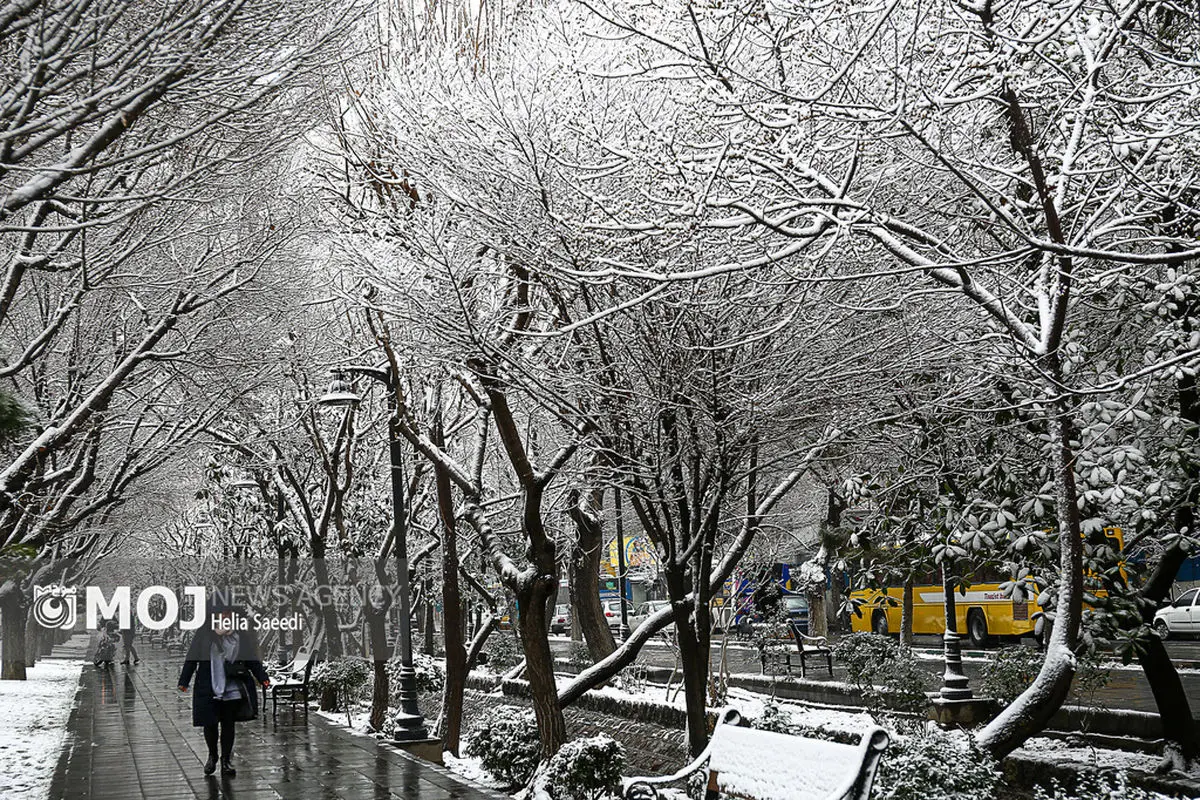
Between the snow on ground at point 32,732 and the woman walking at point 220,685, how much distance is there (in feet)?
5.17

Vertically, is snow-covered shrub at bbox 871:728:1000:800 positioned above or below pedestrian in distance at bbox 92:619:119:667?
above

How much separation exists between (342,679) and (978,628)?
17.5 m

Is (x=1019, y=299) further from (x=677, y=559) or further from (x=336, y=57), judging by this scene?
(x=336, y=57)

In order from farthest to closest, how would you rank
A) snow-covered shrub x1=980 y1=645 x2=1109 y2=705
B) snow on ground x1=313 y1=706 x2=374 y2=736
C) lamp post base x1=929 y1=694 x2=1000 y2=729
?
snow on ground x1=313 y1=706 x2=374 y2=736
lamp post base x1=929 y1=694 x2=1000 y2=729
snow-covered shrub x1=980 y1=645 x2=1109 y2=705

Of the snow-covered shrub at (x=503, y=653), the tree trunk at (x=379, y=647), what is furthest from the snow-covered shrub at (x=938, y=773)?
the snow-covered shrub at (x=503, y=653)

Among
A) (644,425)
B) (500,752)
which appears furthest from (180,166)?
(500,752)

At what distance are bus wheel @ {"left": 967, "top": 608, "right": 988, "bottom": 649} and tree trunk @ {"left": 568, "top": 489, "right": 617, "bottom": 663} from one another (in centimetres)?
1324

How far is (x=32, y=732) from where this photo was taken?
57.1ft

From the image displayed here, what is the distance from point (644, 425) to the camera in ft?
33.9

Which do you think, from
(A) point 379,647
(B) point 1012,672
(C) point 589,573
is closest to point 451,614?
(A) point 379,647

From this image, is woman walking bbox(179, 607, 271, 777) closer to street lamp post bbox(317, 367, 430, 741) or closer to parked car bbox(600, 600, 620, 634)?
street lamp post bbox(317, 367, 430, 741)

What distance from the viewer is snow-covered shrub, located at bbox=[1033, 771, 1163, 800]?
8695mm

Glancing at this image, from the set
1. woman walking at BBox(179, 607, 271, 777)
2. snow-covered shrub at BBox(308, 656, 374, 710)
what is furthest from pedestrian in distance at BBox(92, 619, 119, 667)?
woman walking at BBox(179, 607, 271, 777)

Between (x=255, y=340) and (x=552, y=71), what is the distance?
7.35 metres
